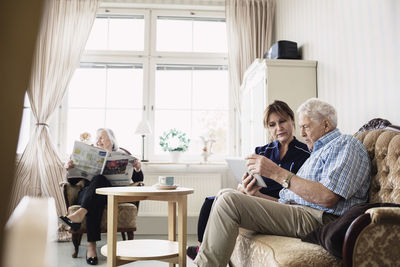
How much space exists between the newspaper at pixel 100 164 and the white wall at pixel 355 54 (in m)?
1.76

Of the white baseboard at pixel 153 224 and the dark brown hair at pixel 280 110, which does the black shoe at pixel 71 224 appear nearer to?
the white baseboard at pixel 153 224

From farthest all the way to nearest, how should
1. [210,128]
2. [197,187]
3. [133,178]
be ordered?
1. [210,128]
2. [197,187]
3. [133,178]

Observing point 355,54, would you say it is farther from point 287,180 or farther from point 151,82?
point 151,82

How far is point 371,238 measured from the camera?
1.30 meters

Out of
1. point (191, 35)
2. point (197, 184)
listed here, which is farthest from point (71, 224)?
point (191, 35)

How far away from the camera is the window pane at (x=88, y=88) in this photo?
14.9 feet

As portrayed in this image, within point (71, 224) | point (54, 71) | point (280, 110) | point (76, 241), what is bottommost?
point (76, 241)

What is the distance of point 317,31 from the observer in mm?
3197

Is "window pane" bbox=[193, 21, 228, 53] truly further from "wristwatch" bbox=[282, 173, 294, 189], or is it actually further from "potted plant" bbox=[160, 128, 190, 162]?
"wristwatch" bbox=[282, 173, 294, 189]

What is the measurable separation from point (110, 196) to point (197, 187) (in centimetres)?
198

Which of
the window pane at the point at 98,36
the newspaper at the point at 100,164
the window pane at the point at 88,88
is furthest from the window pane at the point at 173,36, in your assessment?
the newspaper at the point at 100,164

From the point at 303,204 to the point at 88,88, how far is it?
3.40 meters

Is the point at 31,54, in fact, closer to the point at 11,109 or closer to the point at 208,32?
the point at 11,109

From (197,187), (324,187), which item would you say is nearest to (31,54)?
(324,187)
